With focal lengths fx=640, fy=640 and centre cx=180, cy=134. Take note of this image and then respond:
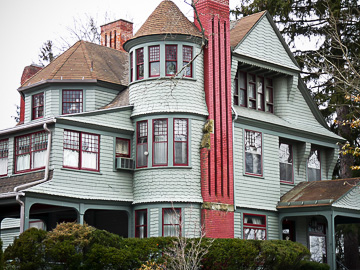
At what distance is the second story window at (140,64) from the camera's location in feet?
93.6

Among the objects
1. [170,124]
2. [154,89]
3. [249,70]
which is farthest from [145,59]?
[249,70]

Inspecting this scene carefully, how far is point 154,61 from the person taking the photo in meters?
28.1

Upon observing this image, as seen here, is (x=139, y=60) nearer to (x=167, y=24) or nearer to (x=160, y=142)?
(x=167, y=24)

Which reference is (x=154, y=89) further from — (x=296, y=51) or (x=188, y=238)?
(x=296, y=51)

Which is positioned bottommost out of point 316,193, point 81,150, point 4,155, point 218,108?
point 316,193

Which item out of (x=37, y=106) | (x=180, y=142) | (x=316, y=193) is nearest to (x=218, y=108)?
(x=180, y=142)

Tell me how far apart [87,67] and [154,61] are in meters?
4.54

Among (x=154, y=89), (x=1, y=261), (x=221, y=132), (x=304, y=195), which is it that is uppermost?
(x=154, y=89)

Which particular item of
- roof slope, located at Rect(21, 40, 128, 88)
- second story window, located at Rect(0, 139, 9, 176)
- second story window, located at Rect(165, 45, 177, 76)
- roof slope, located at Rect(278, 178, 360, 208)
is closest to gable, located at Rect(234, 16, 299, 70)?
second story window, located at Rect(165, 45, 177, 76)

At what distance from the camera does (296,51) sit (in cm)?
3841

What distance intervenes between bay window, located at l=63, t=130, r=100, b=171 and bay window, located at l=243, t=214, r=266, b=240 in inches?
292

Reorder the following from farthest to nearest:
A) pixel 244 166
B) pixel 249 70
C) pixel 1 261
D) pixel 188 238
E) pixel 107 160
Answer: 1. pixel 249 70
2. pixel 244 166
3. pixel 107 160
4. pixel 188 238
5. pixel 1 261

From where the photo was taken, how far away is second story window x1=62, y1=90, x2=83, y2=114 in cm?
3061

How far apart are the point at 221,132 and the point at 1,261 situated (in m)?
12.8
